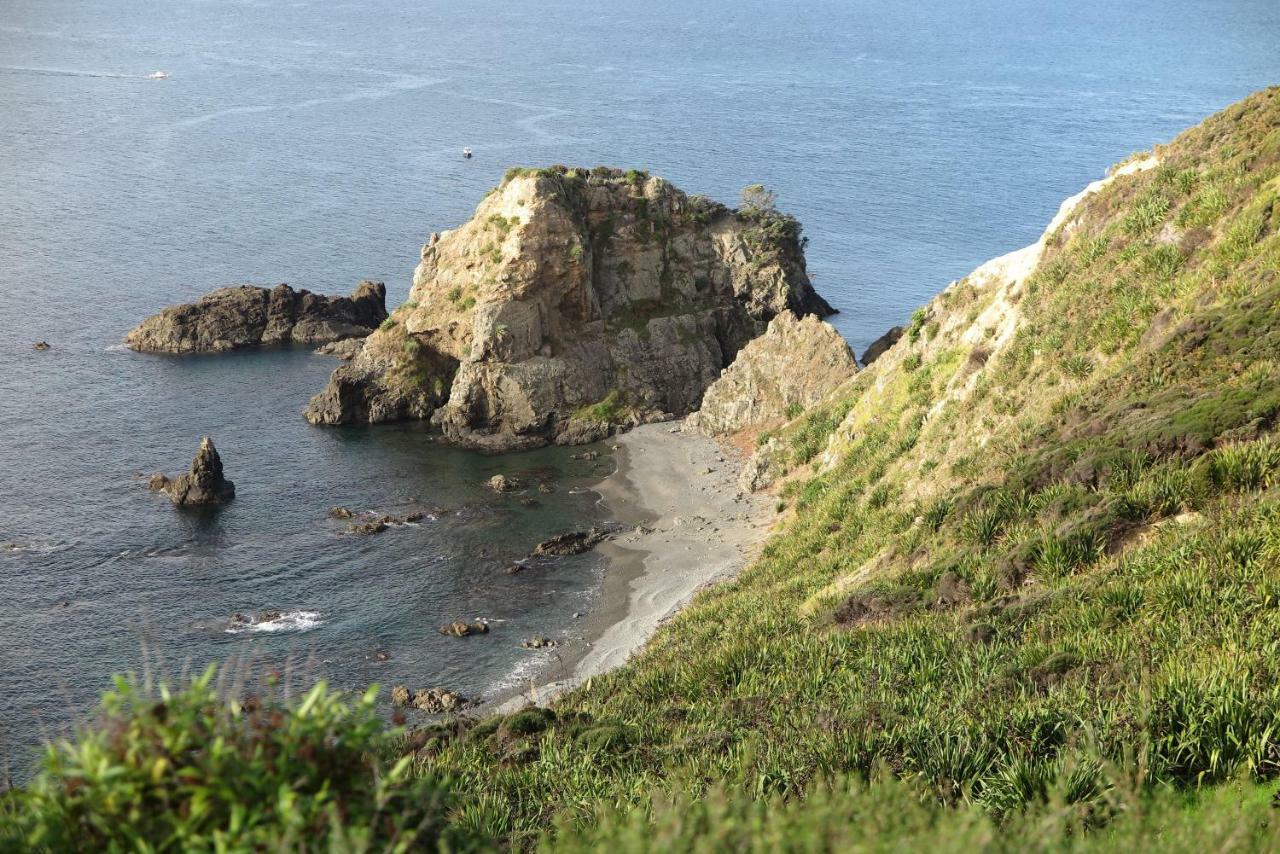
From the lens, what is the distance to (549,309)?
78375 millimetres

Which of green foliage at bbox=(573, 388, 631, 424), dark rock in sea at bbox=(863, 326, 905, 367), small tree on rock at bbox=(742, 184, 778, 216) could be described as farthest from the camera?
small tree on rock at bbox=(742, 184, 778, 216)

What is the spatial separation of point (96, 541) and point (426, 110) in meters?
117

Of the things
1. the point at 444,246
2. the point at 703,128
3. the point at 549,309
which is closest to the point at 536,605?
the point at 549,309

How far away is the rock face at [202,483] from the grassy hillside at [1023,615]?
99.5 ft

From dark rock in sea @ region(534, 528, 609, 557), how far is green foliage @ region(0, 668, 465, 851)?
4861 cm

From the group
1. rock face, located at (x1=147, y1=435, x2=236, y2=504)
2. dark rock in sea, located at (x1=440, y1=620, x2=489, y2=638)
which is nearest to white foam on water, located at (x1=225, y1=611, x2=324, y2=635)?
dark rock in sea, located at (x1=440, y1=620, x2=489, y2=638)

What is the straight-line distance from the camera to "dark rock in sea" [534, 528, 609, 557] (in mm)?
58281

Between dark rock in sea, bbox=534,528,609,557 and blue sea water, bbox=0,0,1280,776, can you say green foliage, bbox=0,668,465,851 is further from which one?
dark rock in sea, bbox=534,528,609,557

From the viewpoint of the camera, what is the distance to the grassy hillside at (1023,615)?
13.6 meters

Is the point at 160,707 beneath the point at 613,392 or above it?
above

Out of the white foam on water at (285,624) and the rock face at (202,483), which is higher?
the rock face at (202,483)

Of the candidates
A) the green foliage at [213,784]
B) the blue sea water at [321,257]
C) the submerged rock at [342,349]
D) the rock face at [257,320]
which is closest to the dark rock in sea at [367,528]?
the blue sea water at [321,257]

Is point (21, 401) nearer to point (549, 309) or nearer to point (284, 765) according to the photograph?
point (549, 309)

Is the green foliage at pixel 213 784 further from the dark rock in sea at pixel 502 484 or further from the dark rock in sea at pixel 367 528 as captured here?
the dark rock in sea at pixel 502 484
